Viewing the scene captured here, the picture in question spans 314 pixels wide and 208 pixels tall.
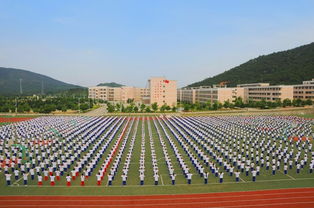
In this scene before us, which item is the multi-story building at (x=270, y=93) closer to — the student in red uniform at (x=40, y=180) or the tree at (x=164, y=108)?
the tree at (x=164, y=108)

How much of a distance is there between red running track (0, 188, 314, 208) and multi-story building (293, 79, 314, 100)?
56127 millimetres

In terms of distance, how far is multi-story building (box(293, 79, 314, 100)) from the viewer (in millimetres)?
59325

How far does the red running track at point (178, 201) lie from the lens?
1013cm

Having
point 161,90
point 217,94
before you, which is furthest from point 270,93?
point 161,90

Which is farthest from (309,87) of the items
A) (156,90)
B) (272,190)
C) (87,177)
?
(87,177)

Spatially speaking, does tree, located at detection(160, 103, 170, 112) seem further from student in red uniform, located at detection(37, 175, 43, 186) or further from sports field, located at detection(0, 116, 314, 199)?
student in red uniform, located at detection(37, 175, 43, 186)

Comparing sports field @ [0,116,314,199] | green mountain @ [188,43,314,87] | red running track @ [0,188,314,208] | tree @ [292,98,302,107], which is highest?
green mountain @ [188,43,314,87]

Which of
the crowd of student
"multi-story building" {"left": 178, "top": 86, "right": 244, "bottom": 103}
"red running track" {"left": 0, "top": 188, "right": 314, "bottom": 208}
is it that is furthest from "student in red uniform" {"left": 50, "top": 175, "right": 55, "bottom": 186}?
"multi-story building" {"left": 178, "top": 86, "right": 244, "bottom": 103}

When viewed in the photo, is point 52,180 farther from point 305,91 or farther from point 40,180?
point 305,91

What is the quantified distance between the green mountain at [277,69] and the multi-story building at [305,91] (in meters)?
18.6

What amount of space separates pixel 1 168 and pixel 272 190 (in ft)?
45.9

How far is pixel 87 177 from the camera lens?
13.1 metres

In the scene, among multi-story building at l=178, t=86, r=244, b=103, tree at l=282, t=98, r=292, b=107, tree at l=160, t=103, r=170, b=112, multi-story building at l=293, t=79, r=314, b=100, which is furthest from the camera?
multi-story building at l=178, t=86, r=244, b=103

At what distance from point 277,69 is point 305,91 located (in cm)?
4498
